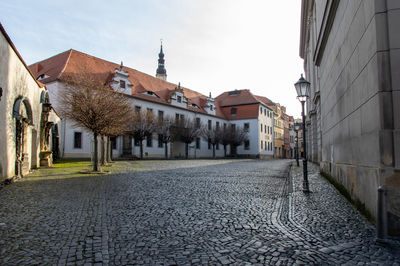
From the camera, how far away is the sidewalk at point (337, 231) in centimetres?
369

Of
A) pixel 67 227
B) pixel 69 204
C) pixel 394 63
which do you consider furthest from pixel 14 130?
pixel 394 63

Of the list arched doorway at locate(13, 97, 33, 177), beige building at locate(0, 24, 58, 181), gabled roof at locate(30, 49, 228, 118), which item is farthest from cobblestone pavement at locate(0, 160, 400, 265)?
gabled roof at locate(30, 49, 228, 118)

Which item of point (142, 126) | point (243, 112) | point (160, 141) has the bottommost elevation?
point (160, 141)

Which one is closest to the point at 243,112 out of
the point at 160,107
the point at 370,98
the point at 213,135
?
the point at 213,135

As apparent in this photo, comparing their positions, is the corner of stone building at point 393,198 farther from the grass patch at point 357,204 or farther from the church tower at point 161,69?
the church tower at point 161,69

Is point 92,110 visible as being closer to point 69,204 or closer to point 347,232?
point 69,204

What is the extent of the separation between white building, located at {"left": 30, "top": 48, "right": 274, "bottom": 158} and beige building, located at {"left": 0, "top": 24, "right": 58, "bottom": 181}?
6.70 metres

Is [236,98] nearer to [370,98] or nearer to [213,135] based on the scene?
[213,135]

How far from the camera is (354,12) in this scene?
6.31 m

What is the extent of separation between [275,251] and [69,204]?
16.7 ft

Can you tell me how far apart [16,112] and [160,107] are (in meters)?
32.8

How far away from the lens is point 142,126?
35.2 m

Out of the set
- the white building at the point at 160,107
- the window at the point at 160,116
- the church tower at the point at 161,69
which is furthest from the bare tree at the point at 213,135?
the church tower at the point at 161,69

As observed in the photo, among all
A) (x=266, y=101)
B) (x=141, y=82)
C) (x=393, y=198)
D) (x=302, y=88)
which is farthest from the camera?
(x=266, y=101)
